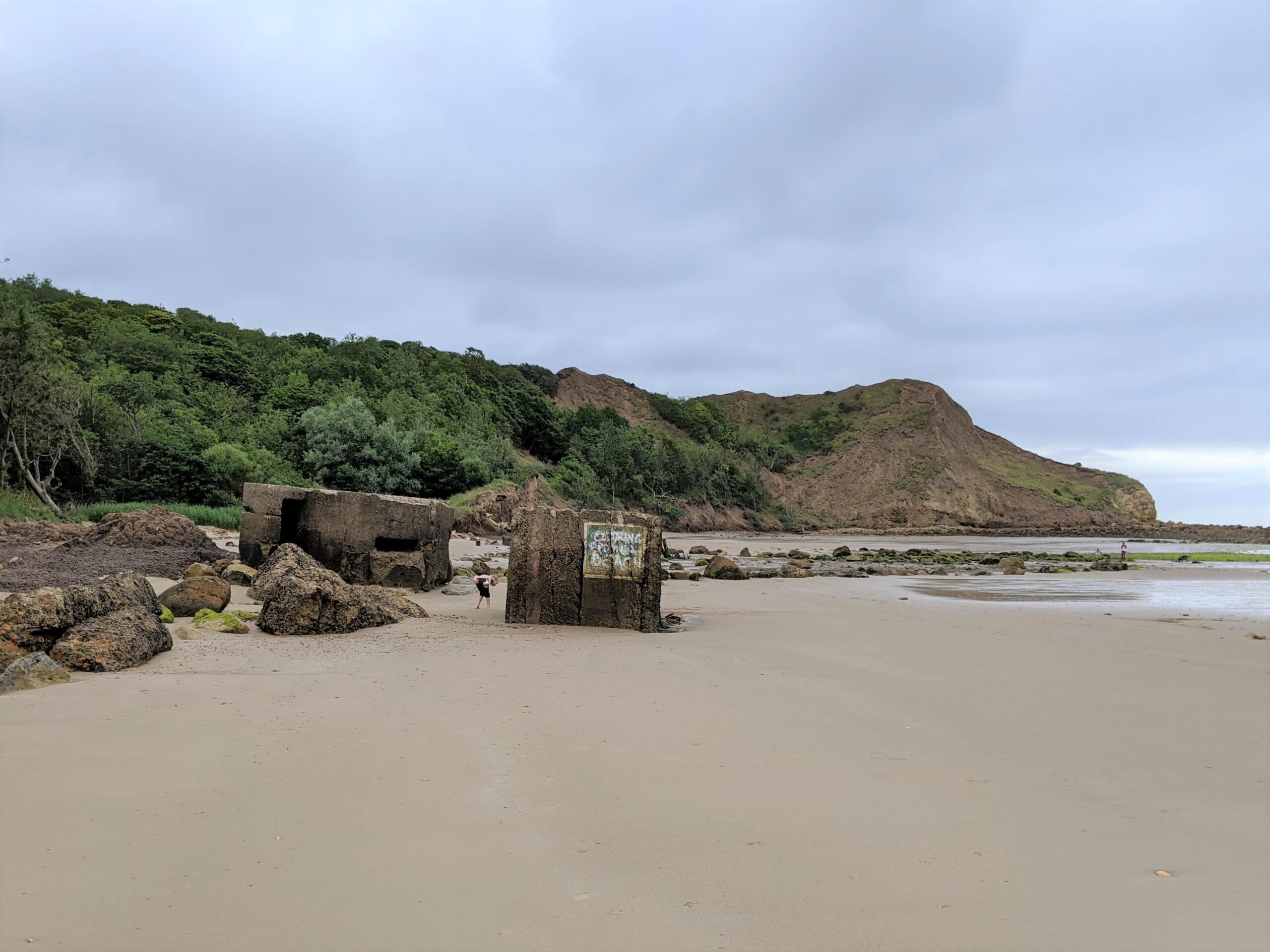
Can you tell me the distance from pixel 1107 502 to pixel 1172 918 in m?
96.6

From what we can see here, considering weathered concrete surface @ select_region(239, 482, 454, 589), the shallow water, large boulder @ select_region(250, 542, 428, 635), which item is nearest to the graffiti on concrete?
large boulder @ select_region(250, 542, 428, 635)

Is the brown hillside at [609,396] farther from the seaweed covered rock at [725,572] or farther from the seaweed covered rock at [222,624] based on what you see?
the seaweed covered rock at [222,624]

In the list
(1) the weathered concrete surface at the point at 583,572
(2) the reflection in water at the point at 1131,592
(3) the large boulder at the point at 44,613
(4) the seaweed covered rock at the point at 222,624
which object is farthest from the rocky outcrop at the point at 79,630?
(2) the reflection in water at the point at 1131,592

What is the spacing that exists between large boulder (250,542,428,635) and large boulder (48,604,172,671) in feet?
3.98

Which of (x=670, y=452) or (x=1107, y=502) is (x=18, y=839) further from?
(x=1107, y=502)

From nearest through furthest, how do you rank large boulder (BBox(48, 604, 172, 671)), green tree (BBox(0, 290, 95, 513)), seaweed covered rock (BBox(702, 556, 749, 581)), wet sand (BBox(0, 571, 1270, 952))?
wet sand (BBox(0, 571, 1270, 952)), large boulder (BBox(48, 604, 172, 671)), seaweed covered rock (BBox(702, 556, 749, 581)), green tree (BBox(0, 290, 95, 513))

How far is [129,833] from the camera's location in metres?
2.64

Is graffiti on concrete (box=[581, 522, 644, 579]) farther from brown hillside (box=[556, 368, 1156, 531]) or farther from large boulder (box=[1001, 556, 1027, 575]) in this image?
brown hillside (box=[556, 368, 1156, 531])

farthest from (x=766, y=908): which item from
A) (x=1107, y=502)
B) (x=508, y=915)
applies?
(x=1107, y=502)

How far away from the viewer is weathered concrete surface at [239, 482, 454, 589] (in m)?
10.6

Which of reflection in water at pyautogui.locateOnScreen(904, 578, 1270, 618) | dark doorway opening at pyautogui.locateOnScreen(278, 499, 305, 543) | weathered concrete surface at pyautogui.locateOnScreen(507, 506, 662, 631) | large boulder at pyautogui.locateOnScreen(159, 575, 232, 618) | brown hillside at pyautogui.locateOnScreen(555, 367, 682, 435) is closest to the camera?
large boulder at pyautogui.locateOnScreen(159, 575, 232, 618)

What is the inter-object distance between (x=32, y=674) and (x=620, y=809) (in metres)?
3.80

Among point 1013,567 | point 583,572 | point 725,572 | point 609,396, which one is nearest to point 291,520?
point 583,572

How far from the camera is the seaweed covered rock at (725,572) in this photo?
52.7 feet
